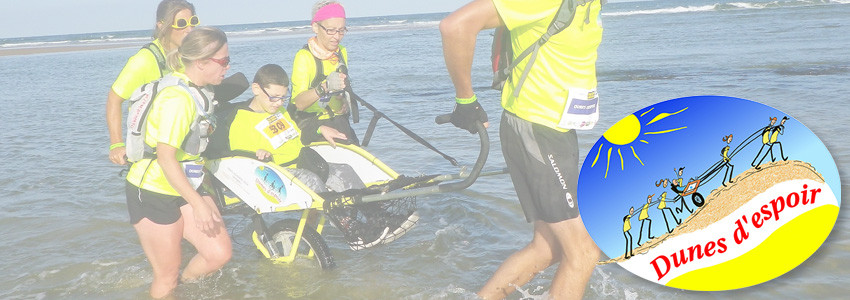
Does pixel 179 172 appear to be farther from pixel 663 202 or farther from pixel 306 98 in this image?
pixel 663 202

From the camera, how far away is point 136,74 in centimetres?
448

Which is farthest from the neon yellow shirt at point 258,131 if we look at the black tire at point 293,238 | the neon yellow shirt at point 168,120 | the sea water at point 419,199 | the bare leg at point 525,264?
the bare leg at point 525,264

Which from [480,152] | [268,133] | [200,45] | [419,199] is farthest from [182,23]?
[419,199]

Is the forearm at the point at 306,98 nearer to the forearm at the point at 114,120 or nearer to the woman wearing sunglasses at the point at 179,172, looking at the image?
the woman wearing sunglasses at the point at 179,172

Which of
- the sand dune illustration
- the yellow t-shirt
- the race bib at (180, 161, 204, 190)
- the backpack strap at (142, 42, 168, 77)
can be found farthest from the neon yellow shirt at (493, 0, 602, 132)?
the backpack strap at (142, 42, 168, 77)

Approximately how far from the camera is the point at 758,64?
583 inches

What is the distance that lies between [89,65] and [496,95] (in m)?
19.9

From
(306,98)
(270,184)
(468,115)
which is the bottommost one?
(270,184)

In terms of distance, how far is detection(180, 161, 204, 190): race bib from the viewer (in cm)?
398

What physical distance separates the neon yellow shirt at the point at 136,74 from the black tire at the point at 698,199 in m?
3.46

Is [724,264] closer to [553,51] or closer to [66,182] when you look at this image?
[553,51]

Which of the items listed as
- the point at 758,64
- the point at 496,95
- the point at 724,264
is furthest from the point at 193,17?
the point at 758,64

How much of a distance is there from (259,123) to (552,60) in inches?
93.8

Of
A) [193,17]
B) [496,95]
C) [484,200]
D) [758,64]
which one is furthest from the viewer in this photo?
[758,64]
